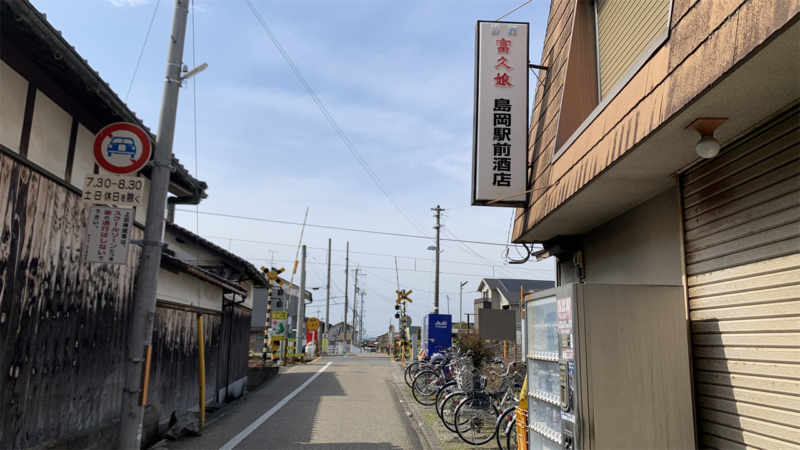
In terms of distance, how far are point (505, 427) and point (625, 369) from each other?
435 cm

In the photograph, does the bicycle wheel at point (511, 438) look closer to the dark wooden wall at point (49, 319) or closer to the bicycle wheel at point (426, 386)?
the bicycle wheel at point (426, 386)

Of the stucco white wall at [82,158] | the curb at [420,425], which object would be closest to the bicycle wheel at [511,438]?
the curb at [420,425]

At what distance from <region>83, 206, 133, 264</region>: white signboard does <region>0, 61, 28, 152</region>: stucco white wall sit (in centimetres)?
111

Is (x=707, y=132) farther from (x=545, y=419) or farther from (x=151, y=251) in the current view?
(x=151, y=251)

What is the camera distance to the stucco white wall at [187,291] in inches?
387

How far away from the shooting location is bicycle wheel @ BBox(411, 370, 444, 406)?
42.0 ft

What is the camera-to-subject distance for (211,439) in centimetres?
888

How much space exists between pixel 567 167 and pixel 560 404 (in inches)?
102

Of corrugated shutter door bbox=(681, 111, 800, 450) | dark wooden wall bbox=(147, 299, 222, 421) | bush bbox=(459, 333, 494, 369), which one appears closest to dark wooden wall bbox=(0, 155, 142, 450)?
dark wooden wall bbox=(147, 299, 222, 421)

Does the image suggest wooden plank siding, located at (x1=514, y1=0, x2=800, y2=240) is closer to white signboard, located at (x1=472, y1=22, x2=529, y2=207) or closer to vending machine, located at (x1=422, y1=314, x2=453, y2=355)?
white signboard, located at (x1=472, y1=22, x2=529, y2=207)

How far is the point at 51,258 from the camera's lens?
613 cm

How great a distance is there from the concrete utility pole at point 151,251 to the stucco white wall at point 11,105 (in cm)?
152

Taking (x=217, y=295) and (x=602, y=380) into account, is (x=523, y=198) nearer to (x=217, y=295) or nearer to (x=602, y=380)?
(x=602, y=380)

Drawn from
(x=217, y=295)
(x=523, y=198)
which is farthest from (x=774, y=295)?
(x=217, y=295)
